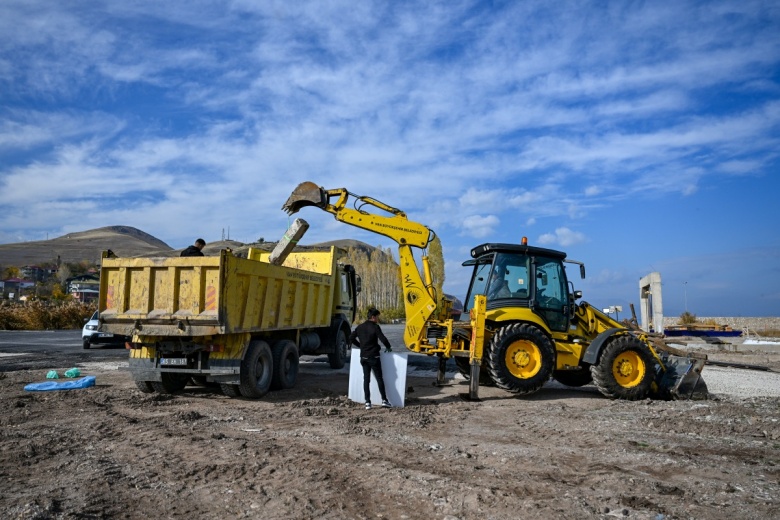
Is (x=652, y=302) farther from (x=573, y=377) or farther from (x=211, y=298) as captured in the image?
(x=211, y=298)

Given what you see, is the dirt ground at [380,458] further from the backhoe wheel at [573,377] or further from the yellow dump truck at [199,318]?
the backhoe wheel at [573,377]

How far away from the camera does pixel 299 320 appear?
11.5 meters

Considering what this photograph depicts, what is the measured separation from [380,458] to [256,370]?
4.30m

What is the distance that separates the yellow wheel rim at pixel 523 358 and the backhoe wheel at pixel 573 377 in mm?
1796

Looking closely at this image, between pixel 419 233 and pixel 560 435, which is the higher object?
pixel 419 233

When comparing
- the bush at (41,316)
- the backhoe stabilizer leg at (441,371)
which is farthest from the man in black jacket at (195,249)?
the bush at (41,316)

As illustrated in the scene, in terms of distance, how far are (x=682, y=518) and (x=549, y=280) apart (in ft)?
22.0

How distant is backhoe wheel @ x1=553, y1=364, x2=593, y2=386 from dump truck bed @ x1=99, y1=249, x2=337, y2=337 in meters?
5.77

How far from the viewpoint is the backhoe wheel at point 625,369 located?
32.4 feet

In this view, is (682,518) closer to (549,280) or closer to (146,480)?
(146,480)

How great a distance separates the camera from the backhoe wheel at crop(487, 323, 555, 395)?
984 cm

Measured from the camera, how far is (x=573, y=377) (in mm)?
11727

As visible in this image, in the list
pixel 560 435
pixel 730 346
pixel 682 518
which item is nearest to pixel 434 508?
pixel 682 518

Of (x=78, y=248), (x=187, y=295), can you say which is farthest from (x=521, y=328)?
(x=78, y=248)
